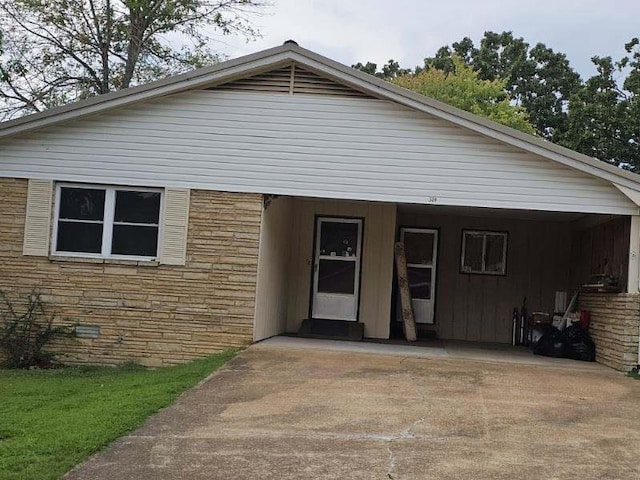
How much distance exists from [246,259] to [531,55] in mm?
33351

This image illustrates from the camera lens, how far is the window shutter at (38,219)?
472 inches

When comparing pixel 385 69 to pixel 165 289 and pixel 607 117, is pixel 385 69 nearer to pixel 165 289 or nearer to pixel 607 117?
pixel 607 117

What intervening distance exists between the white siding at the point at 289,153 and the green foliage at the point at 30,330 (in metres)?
1.97

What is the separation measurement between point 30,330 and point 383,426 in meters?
6.76

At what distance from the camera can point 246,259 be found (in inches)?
469

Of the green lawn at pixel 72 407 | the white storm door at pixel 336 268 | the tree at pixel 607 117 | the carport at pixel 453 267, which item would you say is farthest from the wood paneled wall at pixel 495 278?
the tree at pixel 607 117

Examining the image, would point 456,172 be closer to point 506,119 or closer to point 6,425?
point 6,425

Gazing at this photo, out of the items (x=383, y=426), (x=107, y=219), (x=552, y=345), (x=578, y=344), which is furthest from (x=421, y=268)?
(x=383, y=426)

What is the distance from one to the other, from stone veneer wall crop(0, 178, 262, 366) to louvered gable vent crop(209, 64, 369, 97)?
5.42 ft

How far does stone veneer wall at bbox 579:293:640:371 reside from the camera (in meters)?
11.3

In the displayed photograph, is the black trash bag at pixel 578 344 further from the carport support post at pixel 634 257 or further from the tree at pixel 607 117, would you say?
the tree at pixel 607 117

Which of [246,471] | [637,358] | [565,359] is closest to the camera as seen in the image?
[246,471]

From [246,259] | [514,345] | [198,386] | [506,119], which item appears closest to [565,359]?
[514,345]

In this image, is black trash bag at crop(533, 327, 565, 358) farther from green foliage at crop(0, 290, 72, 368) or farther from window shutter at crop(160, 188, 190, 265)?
green foliage at crop(0, 290, 72, 368)
